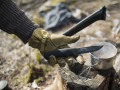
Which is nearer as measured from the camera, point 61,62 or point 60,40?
point 61,62

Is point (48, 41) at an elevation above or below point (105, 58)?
above

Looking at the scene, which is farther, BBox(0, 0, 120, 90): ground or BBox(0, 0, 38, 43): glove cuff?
BBox(0, 0, 120, 90): ground

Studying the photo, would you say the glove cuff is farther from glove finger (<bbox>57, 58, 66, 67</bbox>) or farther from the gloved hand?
glove finger (<bbox>57, 58, 66, 67</bbox>)

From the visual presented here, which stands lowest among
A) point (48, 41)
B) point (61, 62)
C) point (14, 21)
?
point (61, 62)

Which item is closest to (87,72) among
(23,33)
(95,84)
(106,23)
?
(95,84)

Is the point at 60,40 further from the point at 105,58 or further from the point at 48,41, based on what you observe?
the point at 105,58

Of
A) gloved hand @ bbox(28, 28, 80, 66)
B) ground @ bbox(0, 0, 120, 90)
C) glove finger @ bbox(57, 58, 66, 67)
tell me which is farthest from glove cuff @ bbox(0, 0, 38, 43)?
ground @ bbox(0, 0, 120, 90)

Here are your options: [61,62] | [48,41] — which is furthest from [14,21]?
[61,62]

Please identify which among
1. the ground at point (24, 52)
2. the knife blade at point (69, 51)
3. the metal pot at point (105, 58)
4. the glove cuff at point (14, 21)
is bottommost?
the ground at point (24, 52)

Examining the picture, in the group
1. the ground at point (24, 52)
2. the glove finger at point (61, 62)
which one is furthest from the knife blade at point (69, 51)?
the ground at point (24, 52)

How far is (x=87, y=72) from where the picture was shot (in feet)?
6.54

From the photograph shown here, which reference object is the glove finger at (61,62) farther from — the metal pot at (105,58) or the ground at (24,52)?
Result: the ground at (24,52)

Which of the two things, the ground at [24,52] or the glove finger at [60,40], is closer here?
the glove finger at [60,40]

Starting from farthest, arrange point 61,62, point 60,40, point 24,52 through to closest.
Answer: point 24,52 < point 60,40 < point 61,62
